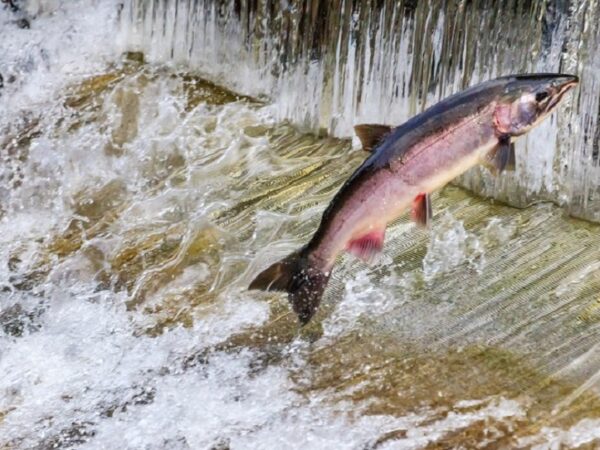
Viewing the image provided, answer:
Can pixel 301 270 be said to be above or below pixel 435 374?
above

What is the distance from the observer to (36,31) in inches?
228

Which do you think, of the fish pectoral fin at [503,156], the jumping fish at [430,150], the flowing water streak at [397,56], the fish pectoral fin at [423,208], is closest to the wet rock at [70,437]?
the jumping fish at [430,150]

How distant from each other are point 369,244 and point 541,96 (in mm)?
539

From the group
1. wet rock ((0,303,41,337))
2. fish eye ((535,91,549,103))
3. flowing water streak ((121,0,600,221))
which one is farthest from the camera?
flowing water streak ((121,0,600,221))

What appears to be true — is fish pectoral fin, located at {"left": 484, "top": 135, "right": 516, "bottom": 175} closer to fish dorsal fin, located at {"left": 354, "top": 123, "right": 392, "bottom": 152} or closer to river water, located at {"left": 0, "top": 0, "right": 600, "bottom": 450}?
fish dorsal fin, located at {"left": 354, "top": 123, "right": 392, "bottom": 152}

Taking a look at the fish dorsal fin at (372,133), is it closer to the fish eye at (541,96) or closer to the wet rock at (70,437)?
the fish eye at (541,96)

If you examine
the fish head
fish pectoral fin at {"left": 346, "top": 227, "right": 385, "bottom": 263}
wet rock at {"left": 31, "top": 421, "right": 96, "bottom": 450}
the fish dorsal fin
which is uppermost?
the fish head

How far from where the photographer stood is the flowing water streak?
13.2 ft

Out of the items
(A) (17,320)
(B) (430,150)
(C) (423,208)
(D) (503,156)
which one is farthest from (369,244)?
(A) (17,320)

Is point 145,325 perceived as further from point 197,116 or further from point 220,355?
point 197,116

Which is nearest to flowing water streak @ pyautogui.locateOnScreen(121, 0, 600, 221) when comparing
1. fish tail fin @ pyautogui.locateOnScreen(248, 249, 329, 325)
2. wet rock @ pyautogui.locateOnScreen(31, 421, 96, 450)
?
fish tail fin @ pyautogui.locateOnScreen(248, 249, 329, 325)

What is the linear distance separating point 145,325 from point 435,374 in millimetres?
980

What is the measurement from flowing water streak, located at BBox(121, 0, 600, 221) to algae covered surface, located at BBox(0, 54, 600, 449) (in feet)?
0.40

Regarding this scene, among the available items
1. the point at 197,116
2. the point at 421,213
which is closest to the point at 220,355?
the point at 421,213
